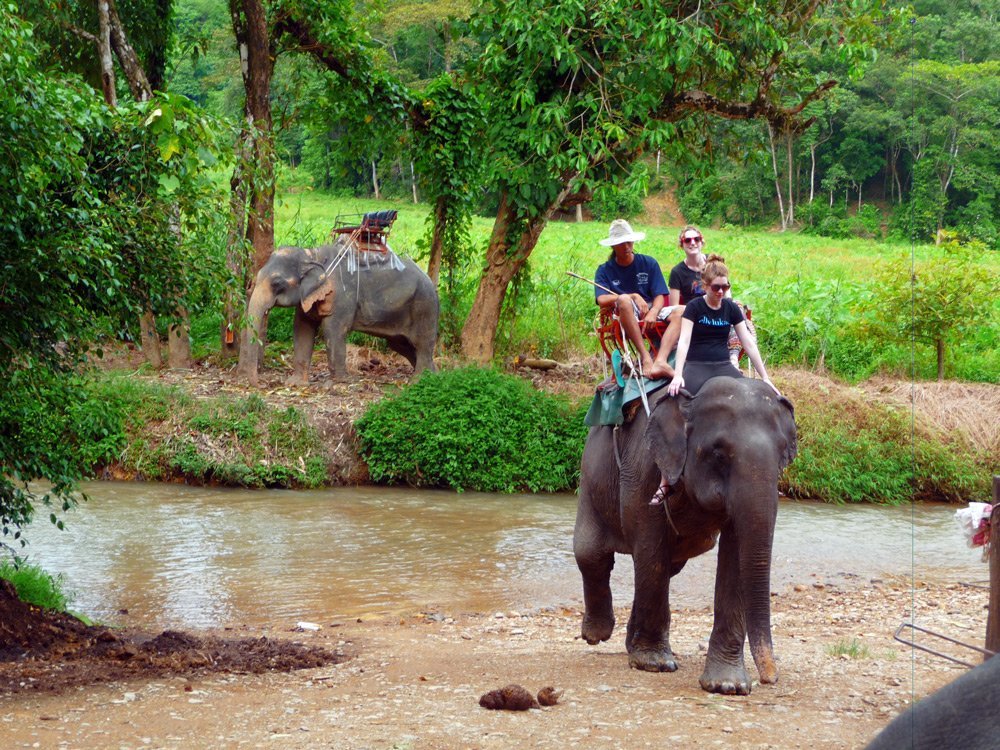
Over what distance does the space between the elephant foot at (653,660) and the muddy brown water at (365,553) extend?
9.03ft

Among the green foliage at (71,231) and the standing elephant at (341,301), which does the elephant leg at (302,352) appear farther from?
the green foliage at (71,231)

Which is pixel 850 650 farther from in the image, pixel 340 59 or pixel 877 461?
pixel 340 59

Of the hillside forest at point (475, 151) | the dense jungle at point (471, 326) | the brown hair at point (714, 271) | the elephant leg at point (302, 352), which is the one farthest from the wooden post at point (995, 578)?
the elephant leg at point (302, 352)

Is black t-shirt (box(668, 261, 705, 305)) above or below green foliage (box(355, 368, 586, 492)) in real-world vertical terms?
above

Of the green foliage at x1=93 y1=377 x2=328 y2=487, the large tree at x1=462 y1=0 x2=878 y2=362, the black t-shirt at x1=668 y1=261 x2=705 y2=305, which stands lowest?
the green foliage at x1=93 y1=377 x2=328 y2=487

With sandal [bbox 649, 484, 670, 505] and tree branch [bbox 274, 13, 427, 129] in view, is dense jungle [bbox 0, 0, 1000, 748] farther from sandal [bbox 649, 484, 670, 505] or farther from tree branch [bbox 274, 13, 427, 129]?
sandal [bbox 649, 484, 670, 505]

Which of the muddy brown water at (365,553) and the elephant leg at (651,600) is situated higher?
the elephant leg at (651,600)

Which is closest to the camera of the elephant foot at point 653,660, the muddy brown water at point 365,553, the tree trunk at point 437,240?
the elephant foot at point 653,660

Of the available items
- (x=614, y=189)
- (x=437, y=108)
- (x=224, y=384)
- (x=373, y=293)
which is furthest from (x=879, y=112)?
(x=224, y=384)

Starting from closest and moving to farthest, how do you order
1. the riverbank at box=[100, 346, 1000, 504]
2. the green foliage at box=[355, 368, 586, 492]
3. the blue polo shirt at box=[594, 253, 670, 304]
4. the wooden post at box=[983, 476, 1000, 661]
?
the wooden post at box=[983, 476, 1000, 661]
the blue polo shirt at box=[594, 253, 670, 304]
the riverbank at box=[100, 346, 1000, 504]
the green foliage at box=[355, 368, 586, 492]

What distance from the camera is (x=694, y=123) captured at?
16969mm

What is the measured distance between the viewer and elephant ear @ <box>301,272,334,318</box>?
16312mm

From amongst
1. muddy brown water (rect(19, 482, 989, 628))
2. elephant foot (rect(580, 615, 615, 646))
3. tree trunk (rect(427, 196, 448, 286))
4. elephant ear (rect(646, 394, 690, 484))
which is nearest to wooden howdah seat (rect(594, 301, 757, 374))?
elephant ear (rect(646, 394, 690, 484))

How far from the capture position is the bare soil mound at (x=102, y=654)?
6.85 m
